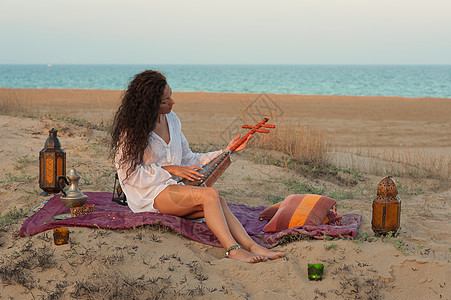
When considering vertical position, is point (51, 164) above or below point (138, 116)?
below

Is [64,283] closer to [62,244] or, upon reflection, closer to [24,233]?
[62,244]

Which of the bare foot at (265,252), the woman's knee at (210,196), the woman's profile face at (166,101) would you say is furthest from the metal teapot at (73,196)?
the bare foot at (265,252)

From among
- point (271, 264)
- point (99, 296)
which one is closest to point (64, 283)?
point (99, 296)

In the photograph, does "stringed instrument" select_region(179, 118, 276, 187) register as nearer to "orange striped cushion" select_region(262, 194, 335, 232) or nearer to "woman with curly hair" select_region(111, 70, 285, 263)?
"woman with curly hair" select_region(111, 70, 285, 263)

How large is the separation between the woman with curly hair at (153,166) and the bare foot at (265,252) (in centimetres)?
9

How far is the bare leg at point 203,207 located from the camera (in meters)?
3.81

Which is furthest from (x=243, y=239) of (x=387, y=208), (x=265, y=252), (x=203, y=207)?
(x=387, y=208)

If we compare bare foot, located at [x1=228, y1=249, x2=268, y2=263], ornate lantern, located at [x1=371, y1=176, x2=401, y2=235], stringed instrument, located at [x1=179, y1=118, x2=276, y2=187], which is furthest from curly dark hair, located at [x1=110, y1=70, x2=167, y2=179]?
ornate lantern, located at [x1=371, y1=176, x2=401, y2=235]

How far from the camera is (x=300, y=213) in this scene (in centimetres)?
452

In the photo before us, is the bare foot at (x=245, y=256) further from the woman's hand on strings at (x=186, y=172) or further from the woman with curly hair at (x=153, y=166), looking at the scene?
the woman's hand on strings at (x=186, y=172)

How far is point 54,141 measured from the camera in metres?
5.38

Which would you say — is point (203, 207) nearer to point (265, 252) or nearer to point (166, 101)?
point (265, 252)

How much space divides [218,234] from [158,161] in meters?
0.91

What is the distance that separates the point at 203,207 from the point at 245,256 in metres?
0.58
